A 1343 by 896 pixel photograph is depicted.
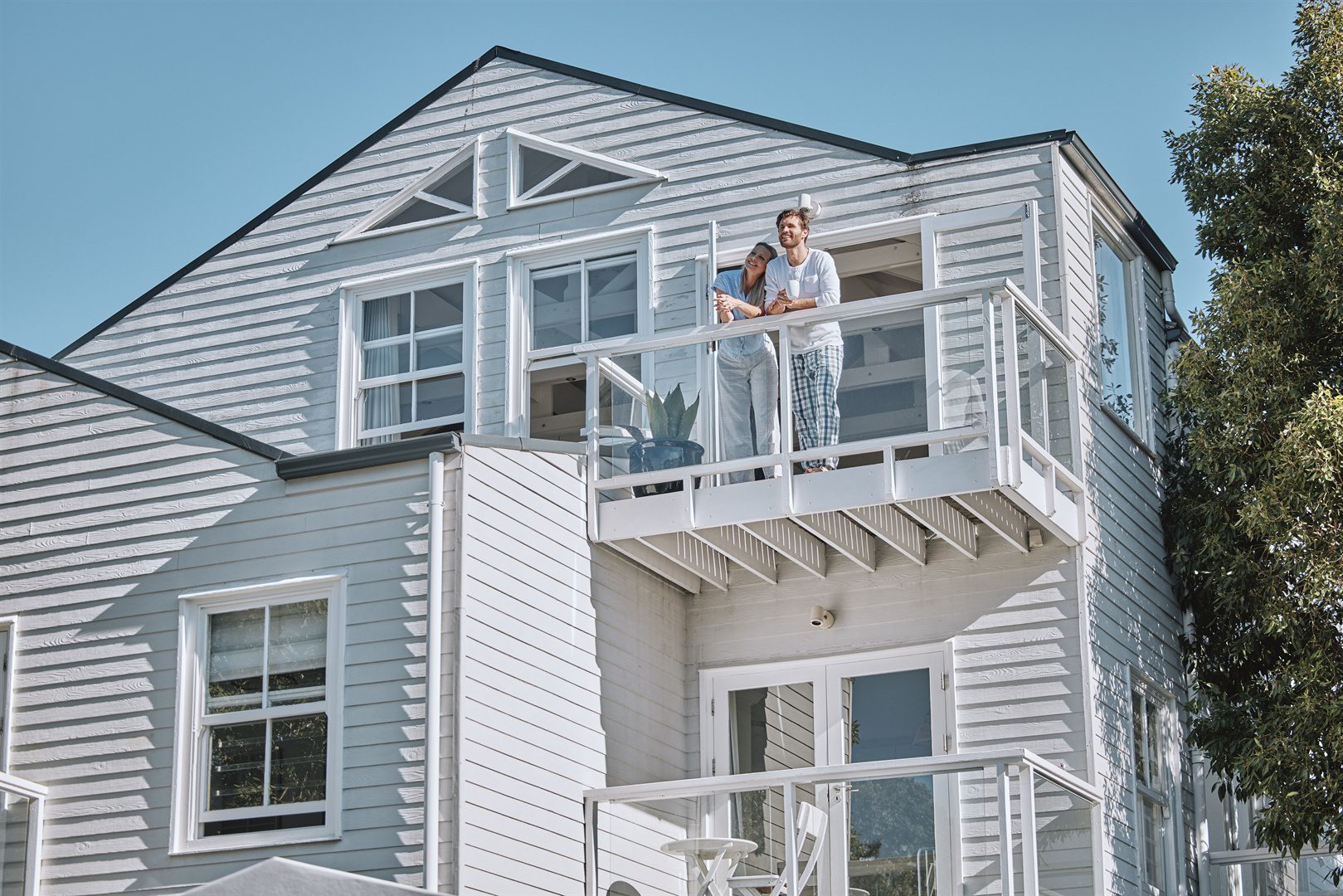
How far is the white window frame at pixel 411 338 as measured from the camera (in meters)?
15.2

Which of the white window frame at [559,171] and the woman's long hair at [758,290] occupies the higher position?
the white window frame at [559,171]

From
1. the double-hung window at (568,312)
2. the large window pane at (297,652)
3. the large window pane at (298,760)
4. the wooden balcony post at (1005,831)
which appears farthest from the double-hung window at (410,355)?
the wooden balcony post at (1005,831)

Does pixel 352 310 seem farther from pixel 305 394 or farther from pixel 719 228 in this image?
pixel 719 228

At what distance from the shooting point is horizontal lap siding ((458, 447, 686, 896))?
11.0 m

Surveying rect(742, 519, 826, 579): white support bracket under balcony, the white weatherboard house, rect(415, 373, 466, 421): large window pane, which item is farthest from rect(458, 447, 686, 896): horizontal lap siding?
rect(415, 373, 466, 421): large window pane

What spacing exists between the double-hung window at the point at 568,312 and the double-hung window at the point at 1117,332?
3.62 meters

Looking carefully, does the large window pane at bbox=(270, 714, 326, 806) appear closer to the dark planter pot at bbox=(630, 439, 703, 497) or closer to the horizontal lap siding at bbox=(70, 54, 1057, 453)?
the dark planter pot at bbox=(630, 439, 703, 497)

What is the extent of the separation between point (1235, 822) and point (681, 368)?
689 centimetres

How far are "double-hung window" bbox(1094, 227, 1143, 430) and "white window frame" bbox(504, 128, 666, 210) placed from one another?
12.1 ft

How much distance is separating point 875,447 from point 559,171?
15.7 feet

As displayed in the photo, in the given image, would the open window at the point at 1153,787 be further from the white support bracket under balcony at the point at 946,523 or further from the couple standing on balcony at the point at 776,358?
the couple standing on balcony at the point at 776,358

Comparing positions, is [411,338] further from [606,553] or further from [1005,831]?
[1005,831]

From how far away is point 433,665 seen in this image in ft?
35.8

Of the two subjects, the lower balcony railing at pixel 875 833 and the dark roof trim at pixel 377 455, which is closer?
the lower balcony railing at pixel 875 833
